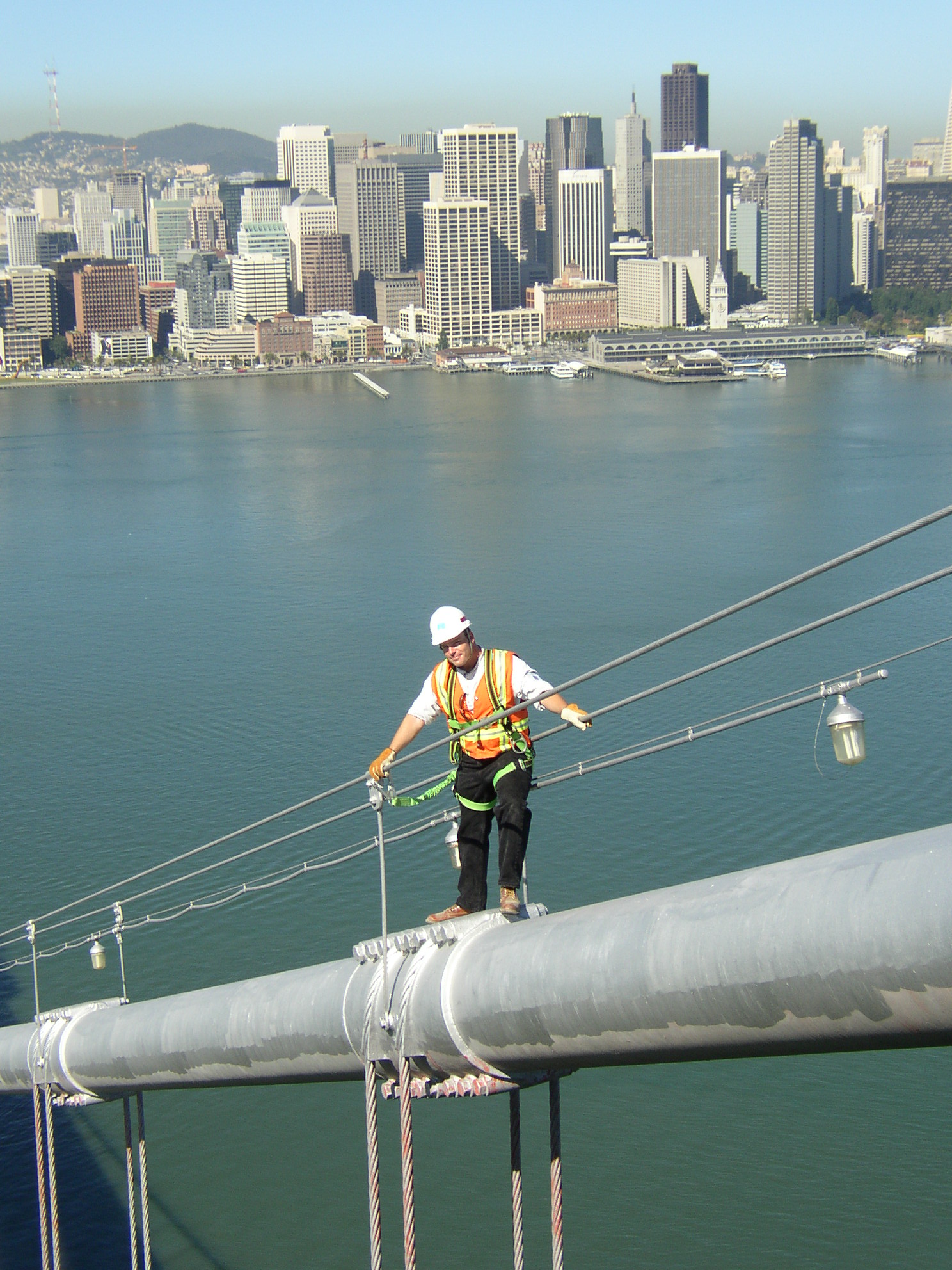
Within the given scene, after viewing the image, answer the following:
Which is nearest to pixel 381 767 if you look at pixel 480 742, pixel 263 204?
pixel 480 742

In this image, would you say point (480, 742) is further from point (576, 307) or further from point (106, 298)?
point (106, 298)

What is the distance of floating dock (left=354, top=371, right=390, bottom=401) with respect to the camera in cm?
2144

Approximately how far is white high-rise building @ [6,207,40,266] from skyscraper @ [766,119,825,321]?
23474mm

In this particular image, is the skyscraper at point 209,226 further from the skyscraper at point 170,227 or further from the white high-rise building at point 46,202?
the white high-rise building at point 46,202

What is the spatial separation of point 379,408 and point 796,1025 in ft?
64.0

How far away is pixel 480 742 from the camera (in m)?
1.14

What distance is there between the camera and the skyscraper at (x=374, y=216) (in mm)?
36719

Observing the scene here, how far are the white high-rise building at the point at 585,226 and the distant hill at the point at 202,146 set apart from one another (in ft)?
240

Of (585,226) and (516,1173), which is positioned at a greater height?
(585,226)

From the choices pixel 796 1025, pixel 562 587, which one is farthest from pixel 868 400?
pixel 796 1025

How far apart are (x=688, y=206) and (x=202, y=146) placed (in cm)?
9358

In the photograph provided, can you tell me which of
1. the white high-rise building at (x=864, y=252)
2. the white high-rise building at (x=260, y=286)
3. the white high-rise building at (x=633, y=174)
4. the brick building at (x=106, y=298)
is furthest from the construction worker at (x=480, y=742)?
the white high-rise building at (x=633, y=174)

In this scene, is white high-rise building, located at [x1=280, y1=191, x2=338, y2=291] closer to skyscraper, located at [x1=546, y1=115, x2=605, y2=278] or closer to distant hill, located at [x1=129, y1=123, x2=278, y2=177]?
skyscraper, located at [x1=546, y1=115, x2=605, y2=278]

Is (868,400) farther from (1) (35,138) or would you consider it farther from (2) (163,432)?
(1) (35,138)
